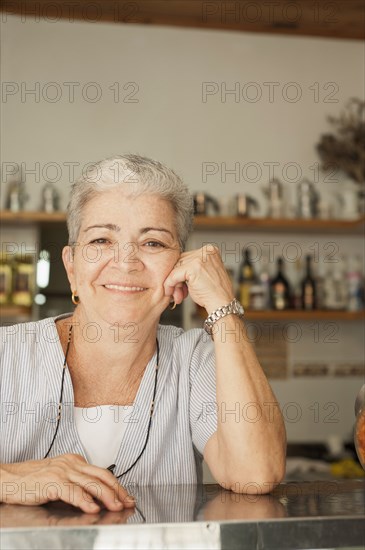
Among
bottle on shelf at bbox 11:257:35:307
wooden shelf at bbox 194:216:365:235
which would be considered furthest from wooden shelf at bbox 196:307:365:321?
bottle on shelf at bbox 11:257:35:307

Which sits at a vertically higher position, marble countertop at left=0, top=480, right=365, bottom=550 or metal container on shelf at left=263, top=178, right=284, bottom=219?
metal container on shelf at left=263, top=178, right=284, bottom=219

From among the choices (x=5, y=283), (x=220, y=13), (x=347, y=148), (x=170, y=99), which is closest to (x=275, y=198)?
(x=347, y=148)

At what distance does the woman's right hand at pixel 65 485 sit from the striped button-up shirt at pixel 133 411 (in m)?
0.28

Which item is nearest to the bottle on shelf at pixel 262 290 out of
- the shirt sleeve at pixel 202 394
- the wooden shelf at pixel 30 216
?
the wooden shelf at pixel 30 216

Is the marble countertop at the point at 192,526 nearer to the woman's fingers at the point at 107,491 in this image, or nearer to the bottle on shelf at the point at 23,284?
the woman's fingers at the point at 107,491

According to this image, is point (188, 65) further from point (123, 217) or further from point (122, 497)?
point (122, 497)

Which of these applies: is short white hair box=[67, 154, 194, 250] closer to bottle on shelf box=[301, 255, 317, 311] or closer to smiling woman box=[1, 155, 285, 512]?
smiling woman box=[1, 155, 285, 512]

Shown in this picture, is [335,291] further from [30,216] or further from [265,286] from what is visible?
[30,216]

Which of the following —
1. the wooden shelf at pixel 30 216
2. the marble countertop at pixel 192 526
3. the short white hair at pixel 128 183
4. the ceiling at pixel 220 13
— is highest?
the ceiling at pixel 220 13

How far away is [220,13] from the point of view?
3760 mm

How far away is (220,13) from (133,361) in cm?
284

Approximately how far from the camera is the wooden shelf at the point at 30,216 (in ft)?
10.8

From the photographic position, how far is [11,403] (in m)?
1.32

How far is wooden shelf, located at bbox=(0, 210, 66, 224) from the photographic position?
10.8 ft
